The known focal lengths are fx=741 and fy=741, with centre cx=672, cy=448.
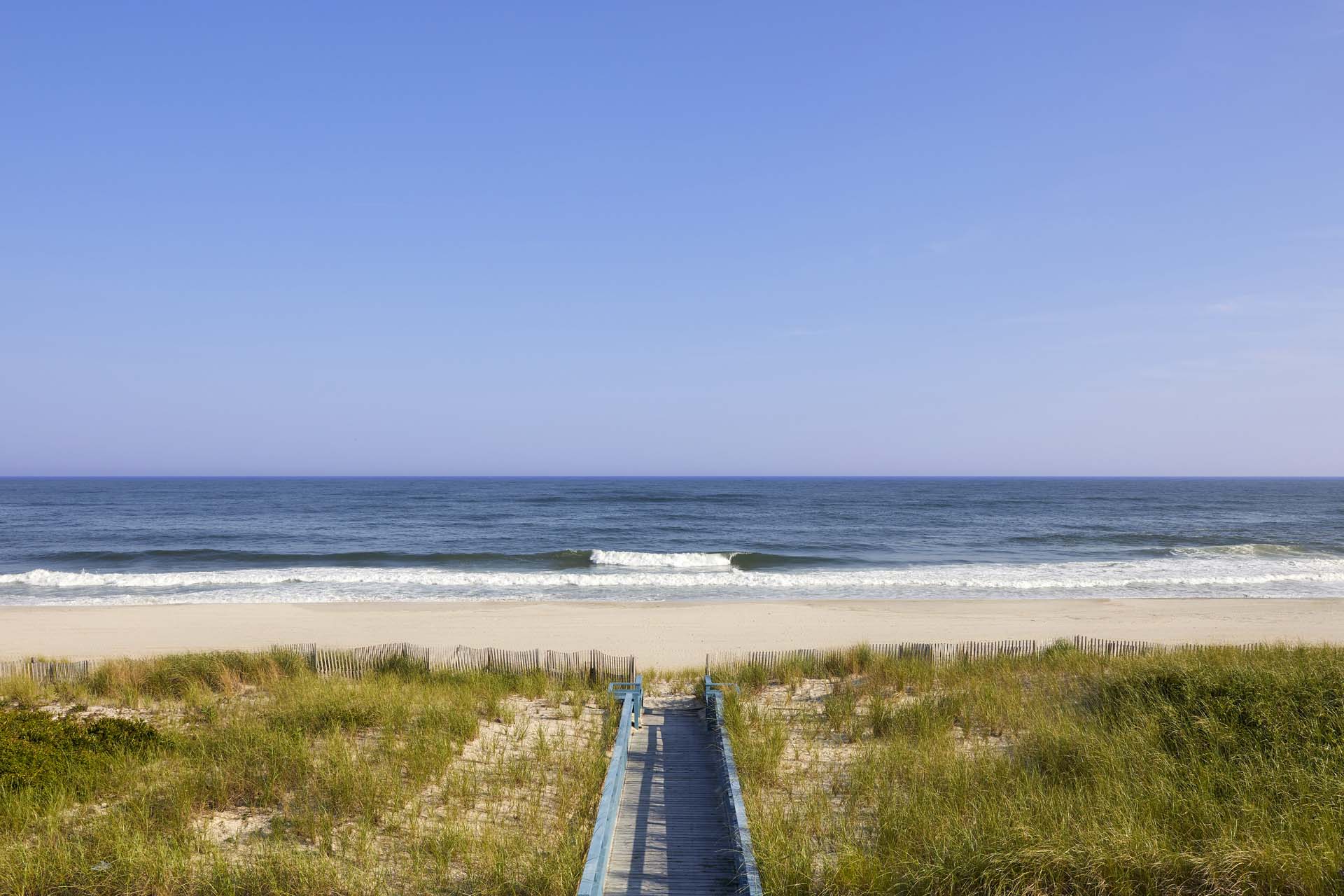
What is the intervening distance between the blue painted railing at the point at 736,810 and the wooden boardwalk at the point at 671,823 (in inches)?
4.3

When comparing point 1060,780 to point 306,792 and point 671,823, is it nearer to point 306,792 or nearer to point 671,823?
point 671,823

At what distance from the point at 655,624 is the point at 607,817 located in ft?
57.0

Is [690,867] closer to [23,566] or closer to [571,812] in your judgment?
[571,812]

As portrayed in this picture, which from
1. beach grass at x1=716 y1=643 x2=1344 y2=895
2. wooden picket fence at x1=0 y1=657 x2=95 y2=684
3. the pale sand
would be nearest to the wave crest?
the pale sand

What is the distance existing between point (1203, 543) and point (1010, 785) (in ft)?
162

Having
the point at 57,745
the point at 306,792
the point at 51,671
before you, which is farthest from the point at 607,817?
the point at 51,671

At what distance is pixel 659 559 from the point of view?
4119 centimetres

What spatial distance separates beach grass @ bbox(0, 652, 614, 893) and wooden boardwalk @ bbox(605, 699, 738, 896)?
371 mm

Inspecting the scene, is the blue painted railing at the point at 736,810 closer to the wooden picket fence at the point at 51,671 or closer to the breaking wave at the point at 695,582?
the wooden picket fence at the point at 51,671

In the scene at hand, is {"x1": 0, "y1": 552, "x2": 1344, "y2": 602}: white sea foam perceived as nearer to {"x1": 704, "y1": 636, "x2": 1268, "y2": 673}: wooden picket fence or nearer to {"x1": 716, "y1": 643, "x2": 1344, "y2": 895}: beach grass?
{"x1": 704, "y1": 636, "x2": 1268, "y2": 673}: wooden picket fence

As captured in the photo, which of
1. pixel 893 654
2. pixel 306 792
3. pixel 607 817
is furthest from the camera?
pixel 893 654

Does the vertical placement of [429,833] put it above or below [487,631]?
above

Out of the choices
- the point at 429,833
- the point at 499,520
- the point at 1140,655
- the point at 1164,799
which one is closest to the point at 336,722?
the point at 429,833

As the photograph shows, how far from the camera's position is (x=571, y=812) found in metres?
6.76
